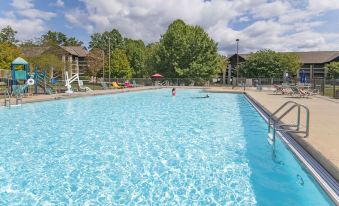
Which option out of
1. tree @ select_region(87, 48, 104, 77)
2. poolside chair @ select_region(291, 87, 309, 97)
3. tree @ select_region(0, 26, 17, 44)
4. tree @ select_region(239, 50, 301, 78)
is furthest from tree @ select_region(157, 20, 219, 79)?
poolside chair @ select_region(291, 87, 309, 97)

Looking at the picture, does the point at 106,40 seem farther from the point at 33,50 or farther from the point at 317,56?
the point at 317,56

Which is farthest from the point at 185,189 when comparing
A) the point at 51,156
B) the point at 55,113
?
the point at 55,113

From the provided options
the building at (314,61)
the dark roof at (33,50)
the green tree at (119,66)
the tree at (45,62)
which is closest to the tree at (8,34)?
the dark roof at (33,50)

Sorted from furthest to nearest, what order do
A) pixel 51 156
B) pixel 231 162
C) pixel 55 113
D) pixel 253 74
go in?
1. pixel 253 74
2. pixel 55 113
3. pixel 51 156
4. pixel 231 162

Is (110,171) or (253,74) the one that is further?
(253,74)

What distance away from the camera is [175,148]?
856 centimetres

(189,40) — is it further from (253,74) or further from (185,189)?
(185,189)

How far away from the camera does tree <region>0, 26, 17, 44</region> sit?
170ft

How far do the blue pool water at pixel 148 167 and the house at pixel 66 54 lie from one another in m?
A: 44.6

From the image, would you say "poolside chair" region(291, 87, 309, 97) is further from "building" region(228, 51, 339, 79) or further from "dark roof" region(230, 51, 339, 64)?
"dark roof" region(230, 51, 339, 64)

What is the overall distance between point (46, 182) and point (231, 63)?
7090 cm

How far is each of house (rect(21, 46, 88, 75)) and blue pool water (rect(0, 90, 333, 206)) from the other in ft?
146

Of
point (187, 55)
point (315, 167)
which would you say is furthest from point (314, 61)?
point (315, 167)

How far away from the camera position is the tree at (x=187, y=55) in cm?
5090
